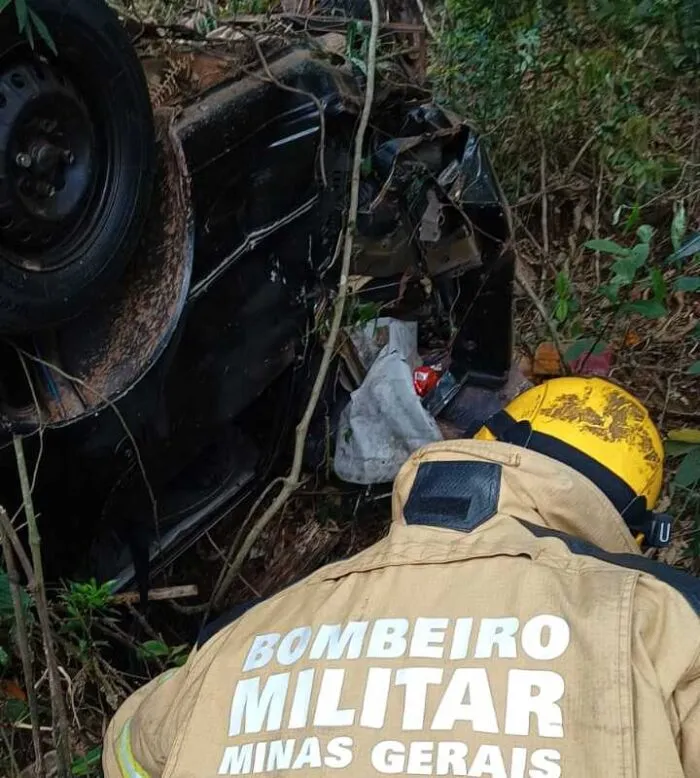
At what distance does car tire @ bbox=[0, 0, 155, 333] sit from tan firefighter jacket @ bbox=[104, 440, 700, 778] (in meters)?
0.79

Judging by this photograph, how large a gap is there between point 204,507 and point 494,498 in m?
1.35

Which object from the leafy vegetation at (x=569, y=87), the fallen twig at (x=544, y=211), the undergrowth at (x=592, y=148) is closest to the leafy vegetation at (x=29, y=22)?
the undergrowth at (x=592, y=148)

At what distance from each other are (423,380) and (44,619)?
5.73ft

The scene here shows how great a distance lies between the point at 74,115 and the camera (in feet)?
6.05

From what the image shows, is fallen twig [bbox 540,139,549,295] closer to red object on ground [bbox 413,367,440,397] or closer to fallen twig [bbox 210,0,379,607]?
red object on ground [bbox 413,367,440,397]

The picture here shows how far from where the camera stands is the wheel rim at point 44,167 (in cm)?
172

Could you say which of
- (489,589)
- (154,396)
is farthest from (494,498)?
(154,396)

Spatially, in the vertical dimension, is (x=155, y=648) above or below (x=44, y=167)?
below

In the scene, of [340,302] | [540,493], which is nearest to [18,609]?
[540,493]

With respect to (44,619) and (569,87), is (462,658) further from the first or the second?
(569,87)

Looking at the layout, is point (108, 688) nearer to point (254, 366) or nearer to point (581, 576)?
point (254, 366)

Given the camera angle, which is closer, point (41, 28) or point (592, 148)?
A: point (41, 28)

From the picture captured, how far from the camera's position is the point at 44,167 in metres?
1.79

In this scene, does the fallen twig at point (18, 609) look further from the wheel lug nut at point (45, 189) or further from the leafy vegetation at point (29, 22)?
the leafy vegetation at point (29, 22)
